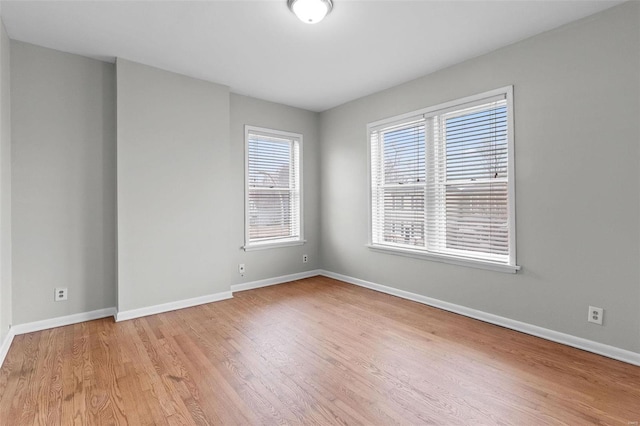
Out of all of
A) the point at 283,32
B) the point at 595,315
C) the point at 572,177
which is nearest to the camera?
the point at 595,315

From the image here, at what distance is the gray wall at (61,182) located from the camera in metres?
2.92

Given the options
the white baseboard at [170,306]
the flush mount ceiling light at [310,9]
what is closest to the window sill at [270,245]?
the white baseboard at [170,306]

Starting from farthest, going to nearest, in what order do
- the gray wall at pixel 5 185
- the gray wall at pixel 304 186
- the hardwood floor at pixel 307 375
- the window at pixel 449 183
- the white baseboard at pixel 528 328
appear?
the gray wall at pixel 304 186 < the window at pixel 449 183 < the gray wall at pixel 5 185 < the white baseboard at pixel 528 328 < the hardwood floor at pixel 307 375

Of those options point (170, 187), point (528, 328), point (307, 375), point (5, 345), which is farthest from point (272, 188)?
point (528, 328)

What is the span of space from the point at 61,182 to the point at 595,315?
16.0 feet

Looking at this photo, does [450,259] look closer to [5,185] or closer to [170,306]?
[170,306]

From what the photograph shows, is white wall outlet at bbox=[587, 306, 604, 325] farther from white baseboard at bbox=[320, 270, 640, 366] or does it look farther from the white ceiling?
the white ceiling

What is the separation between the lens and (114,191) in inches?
133

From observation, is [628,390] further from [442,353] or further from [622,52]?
[622,52]

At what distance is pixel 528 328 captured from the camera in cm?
A: 286

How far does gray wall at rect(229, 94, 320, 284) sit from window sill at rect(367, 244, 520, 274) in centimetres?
119

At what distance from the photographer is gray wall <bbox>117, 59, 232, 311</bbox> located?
3.27 meters

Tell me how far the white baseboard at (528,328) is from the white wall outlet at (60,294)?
350 centimetres

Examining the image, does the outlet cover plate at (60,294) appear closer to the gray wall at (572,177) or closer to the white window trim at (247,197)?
the white window trim at (247,197)
